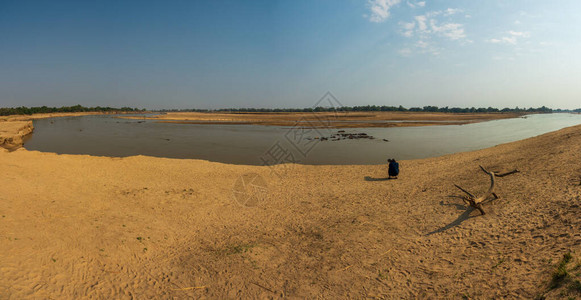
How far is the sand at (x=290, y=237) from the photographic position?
5109 mm

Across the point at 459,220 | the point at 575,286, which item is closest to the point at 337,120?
the point at 459,220

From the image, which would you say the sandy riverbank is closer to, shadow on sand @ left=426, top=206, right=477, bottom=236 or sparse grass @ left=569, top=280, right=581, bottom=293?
shadow on sand @ left=426, top=206, right=477, bottom=236

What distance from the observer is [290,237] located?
26.5ft

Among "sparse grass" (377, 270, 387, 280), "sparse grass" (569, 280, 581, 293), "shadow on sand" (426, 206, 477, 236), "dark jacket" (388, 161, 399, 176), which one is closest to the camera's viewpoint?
"sparse grass" (569, 280, 581, 293)

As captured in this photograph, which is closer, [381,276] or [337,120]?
[381,276]

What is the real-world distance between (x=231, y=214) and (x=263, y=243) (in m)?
3.21

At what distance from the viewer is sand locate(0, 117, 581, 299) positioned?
16.8 feet

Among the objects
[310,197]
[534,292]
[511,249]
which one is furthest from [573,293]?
[310,197]

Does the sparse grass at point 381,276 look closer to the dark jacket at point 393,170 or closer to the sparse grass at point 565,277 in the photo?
the sparse grass at point 565,277

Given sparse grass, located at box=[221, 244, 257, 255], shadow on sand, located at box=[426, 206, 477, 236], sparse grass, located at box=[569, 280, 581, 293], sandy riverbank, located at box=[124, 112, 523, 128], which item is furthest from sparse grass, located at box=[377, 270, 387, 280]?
sandy riverbank, located at box=[124, 112, 523, 128]

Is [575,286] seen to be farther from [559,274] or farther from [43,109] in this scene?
[43,109]

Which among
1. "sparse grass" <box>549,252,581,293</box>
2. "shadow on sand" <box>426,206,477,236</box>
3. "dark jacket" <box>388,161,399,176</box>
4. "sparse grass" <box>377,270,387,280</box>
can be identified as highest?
"sparse grass" <box>549,252,581,293</box>

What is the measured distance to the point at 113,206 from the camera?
10.0 m

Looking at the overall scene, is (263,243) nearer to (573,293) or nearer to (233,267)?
(233,267)
